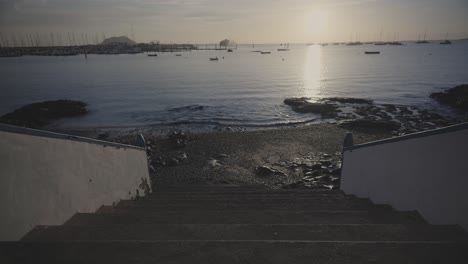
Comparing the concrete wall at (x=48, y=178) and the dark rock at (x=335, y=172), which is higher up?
the concrete wall at (x=48, y=178)

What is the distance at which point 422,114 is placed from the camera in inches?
835

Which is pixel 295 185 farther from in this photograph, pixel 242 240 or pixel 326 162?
pixel 242 240

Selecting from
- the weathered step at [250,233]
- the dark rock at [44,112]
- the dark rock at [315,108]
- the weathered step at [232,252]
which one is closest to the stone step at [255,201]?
the weathered step at [250,233]

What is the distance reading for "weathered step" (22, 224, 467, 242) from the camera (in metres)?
2.21

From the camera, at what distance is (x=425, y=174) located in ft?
9.48

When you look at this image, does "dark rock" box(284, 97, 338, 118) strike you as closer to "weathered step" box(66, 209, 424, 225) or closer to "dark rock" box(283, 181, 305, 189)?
"dark rock" box(283, 181, 305, 189)

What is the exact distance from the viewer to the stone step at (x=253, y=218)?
9.57ft

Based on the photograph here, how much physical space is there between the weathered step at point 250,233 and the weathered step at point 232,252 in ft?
1.18

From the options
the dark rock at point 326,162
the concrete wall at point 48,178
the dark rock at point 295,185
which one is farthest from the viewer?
the dark rock at point 326,162

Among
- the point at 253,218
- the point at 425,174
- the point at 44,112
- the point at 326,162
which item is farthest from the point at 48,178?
the point at 44,112

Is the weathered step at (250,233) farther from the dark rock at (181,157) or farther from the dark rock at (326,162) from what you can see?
the dark rock at (181,157)

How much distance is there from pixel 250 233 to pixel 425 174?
2.09 metres

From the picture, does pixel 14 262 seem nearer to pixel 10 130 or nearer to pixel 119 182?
pixel 10 130

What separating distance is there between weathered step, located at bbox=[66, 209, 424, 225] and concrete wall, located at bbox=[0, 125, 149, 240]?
0.33 m
